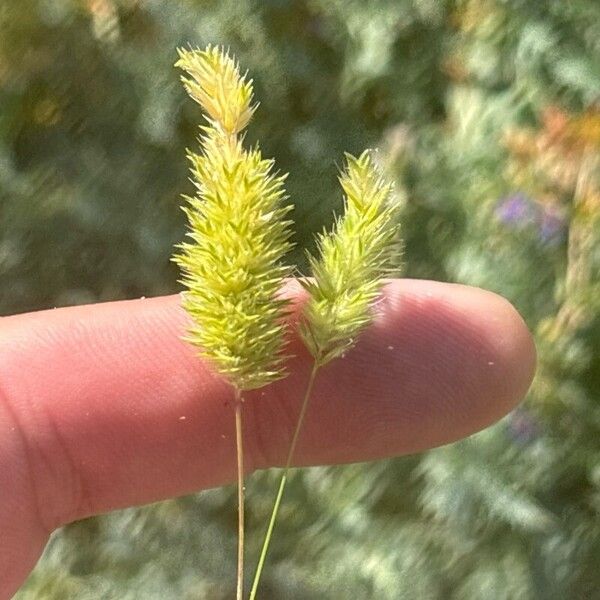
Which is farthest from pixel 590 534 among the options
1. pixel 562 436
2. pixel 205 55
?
pixel 205 55

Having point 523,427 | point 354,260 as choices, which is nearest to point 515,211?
point 523,427

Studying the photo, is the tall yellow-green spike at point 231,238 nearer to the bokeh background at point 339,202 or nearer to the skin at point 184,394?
the skin at point 184,394

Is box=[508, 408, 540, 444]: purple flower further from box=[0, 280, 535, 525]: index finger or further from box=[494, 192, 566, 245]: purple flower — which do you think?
box=[494, 192, 566, 245]: purple flower

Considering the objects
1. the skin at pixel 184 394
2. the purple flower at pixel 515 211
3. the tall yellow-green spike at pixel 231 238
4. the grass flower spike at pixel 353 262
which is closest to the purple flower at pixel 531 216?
the purple flower at pixel 515 211

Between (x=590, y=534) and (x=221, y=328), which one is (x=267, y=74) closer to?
(x=221, y=328)

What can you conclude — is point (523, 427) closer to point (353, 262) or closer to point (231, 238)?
point (353, 262)
